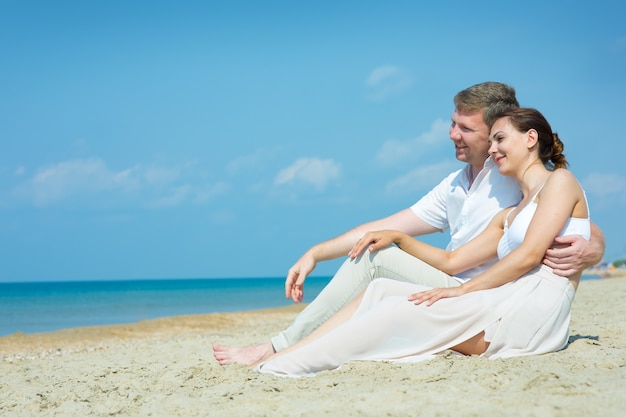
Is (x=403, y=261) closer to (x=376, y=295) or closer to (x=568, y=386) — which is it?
(x=376, y=295)

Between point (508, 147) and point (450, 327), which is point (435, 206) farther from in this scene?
point (450, 327)

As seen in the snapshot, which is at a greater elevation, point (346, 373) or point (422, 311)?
point (422, 311)

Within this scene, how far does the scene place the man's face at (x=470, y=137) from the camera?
4.33m

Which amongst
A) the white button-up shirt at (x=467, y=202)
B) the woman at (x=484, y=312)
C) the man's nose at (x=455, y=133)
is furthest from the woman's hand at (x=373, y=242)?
the man's nose at (x=455, y=133)

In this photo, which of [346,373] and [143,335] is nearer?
[346,373]

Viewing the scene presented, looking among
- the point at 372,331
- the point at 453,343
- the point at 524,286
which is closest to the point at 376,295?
the point at 372,331

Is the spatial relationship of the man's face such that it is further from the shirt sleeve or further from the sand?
the sand

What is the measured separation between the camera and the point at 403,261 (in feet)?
13.4

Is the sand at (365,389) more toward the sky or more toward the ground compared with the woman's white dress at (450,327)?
more toward the ground

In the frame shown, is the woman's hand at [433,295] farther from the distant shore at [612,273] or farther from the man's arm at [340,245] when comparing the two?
the distant shore at [612,273]

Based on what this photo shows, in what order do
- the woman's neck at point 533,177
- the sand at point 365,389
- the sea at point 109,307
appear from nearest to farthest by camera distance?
1. the sand at point 365,389
2. the woman's neck at point 533,177
3. the sea at point 109,307

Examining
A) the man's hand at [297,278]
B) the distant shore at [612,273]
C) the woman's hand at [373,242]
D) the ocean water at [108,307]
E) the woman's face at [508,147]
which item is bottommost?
the distant shore at [612,273]

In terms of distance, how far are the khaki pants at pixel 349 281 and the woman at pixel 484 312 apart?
0.20m

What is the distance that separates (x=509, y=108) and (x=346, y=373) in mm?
2068
